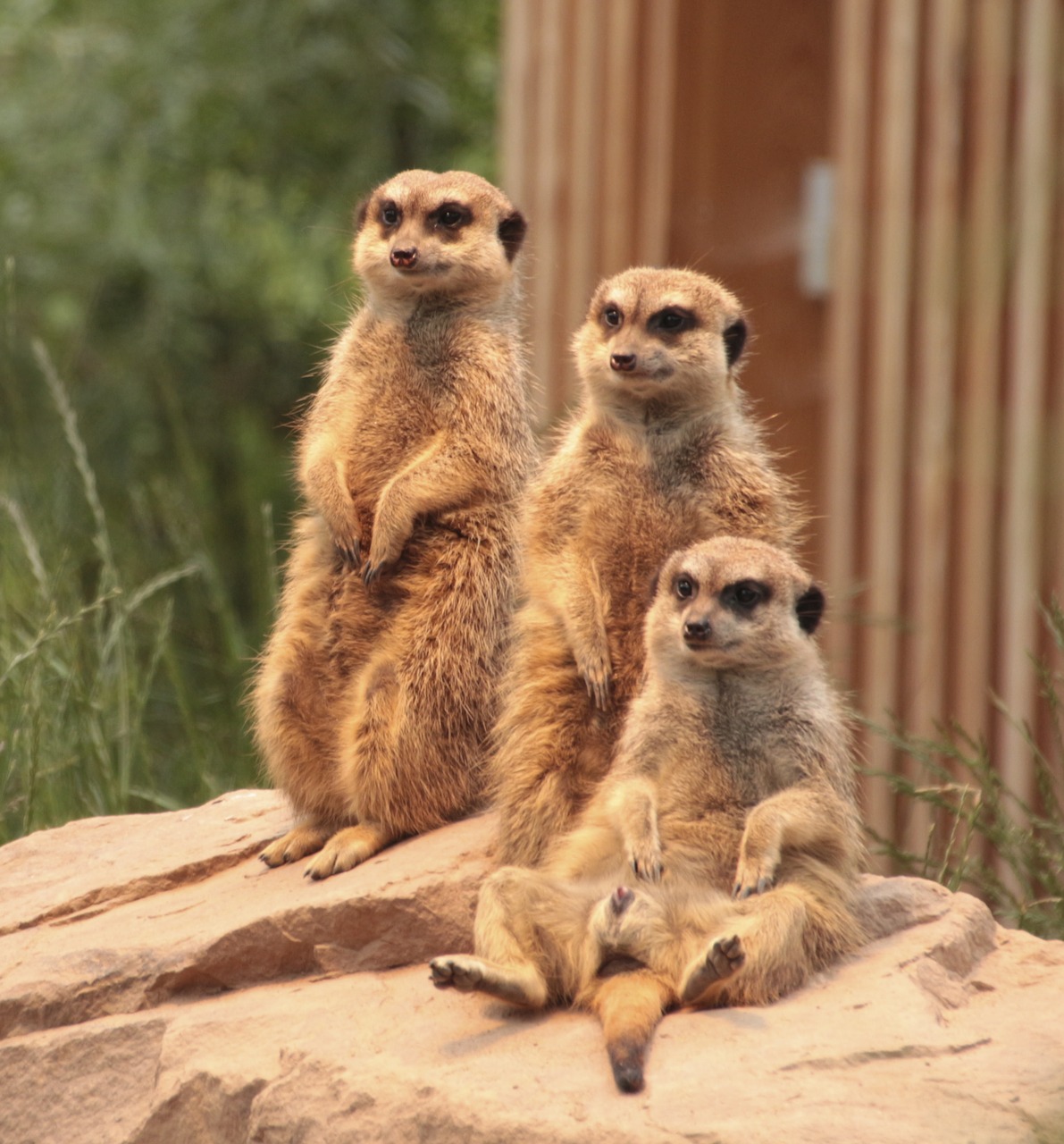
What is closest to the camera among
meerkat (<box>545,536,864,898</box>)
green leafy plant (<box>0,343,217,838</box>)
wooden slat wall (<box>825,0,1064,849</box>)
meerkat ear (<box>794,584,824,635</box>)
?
meerkat (<box>545,536,864,898</box>)

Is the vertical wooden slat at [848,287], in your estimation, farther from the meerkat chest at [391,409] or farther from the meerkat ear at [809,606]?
the meerkat ear at [809,606]

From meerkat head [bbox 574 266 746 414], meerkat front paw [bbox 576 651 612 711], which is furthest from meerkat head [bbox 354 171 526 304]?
meerkat front paw [bbox 576 651 612 711]

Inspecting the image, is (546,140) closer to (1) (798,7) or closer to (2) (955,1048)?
(1) (798,7)

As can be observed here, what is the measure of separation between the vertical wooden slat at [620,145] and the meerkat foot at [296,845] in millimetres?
2584

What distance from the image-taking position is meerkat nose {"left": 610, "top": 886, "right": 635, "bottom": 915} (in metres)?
2.11

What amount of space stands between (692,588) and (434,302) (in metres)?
0.89

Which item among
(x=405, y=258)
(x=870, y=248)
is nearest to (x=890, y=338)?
(x=870, y=248)

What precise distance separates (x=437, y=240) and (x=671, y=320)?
49 centimetres

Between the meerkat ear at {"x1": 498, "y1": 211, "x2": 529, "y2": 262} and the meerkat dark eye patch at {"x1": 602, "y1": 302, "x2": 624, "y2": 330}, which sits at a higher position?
the meerkat ear at {"x1": 498, "y1": 211, "x2": 529, "y2": 262}

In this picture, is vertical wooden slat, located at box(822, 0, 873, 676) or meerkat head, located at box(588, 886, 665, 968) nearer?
meerkat head, located at box(588, 886, 665, 968)

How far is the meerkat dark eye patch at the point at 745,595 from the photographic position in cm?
228

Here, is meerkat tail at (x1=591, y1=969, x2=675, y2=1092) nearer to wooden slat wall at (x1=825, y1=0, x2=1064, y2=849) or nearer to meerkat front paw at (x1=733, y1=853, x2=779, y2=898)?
meerkat front paw at (x1=733, y1=853, x2=779, y2=898)

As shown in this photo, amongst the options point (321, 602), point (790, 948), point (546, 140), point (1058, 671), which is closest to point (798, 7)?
point (546, 140)

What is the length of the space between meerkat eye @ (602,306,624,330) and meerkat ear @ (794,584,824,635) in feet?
1.78
